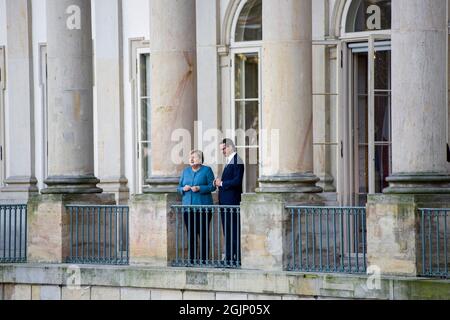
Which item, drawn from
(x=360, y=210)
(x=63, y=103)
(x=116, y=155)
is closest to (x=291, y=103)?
(x=360, y=210)

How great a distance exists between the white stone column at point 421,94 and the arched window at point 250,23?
646 centimetres

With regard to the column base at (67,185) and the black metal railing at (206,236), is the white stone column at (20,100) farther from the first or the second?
the black metal railing at (206,236)

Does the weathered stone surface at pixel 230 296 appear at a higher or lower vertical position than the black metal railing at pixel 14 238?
lower

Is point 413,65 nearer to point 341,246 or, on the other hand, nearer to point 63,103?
point 341,246

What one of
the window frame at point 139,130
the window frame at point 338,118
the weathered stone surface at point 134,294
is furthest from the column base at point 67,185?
the window frame at point 338,118

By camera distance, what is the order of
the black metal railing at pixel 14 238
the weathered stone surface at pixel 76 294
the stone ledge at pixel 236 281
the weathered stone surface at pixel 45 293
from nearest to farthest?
the stone ledge at pixel 236 281 → the weathered stone surface at pixel 76 294 → the weathered stone surface at pixel 45 293 → the black metal railing at pixel 14 238

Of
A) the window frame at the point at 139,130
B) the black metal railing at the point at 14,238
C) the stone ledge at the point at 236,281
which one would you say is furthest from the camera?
the window frame at the point at 139,130

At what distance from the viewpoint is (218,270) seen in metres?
25.3

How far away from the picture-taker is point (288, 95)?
25.4m

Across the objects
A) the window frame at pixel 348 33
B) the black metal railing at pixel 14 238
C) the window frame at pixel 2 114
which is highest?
the window frame at pixel 348 33

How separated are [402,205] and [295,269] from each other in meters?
2.19

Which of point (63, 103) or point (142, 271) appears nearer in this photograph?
point (142, 271)

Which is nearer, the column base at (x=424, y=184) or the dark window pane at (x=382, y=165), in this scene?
the column base at (x=424, y=184)

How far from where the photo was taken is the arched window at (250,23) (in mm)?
30281
